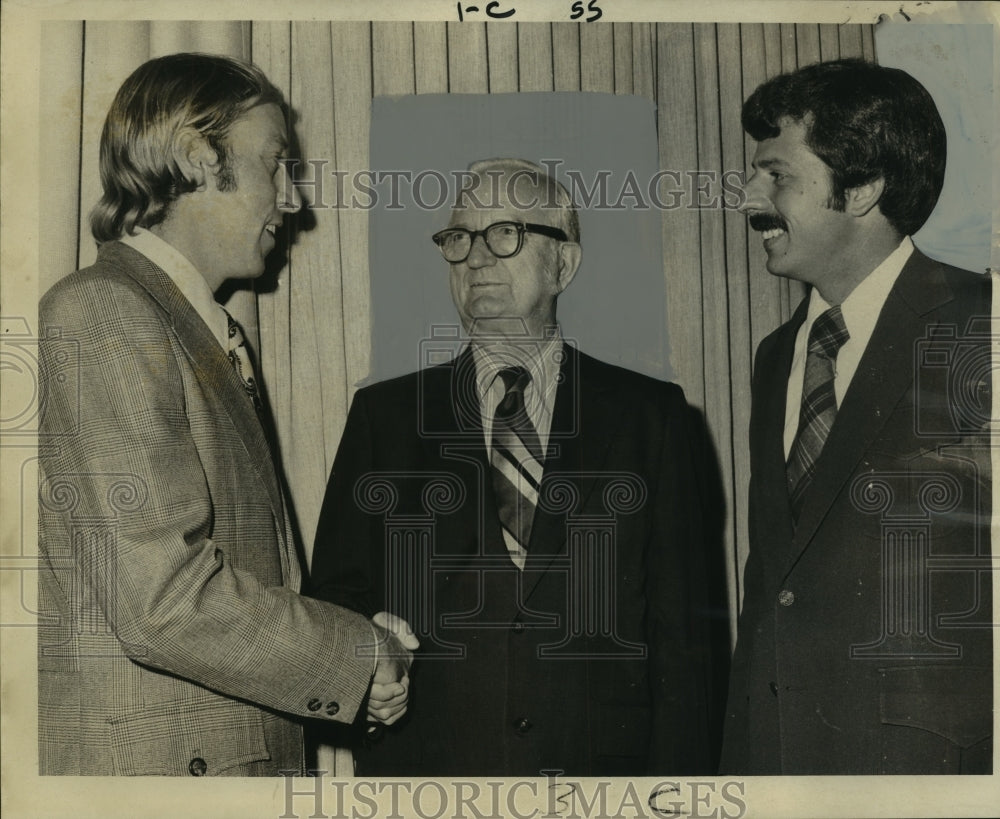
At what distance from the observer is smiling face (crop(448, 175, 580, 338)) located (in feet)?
7.46

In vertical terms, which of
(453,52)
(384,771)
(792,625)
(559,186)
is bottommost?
(384,771)

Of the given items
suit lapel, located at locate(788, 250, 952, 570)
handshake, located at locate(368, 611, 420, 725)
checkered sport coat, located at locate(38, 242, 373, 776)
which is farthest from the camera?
suit lapel, located at locate(788, 250, 952, 570)

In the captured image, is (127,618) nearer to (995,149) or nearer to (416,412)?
(416,412)

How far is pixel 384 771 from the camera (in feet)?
7.37

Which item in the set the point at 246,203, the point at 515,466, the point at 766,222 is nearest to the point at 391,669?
the point at 515,466

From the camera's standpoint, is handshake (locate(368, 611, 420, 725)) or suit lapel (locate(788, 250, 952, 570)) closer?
handshake (locate(368, 611, 420, 725))

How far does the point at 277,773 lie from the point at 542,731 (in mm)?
503

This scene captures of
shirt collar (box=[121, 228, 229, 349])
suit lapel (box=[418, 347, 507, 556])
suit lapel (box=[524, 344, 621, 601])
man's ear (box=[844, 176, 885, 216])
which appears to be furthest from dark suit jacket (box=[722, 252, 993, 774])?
shirt collar (box=[121, 228, 229, 349])

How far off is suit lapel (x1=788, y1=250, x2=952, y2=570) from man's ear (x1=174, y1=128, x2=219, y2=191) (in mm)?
1292

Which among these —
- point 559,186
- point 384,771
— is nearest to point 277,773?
point 384,771

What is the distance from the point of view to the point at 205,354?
6.97 ft

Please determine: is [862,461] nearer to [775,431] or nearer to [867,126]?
[775,431]

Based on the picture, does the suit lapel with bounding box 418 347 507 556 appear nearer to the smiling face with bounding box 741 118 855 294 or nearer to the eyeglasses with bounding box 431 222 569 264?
the eyeglasses with bounding box 431 222 569 264

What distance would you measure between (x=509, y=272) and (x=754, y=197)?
52 cm
